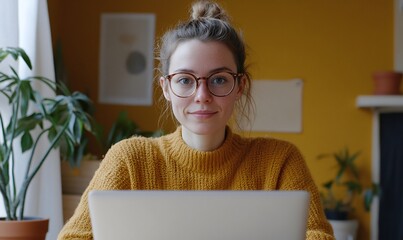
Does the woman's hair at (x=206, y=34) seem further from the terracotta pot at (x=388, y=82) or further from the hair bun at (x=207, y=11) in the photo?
the terracotta pot at (x=388, y=82)

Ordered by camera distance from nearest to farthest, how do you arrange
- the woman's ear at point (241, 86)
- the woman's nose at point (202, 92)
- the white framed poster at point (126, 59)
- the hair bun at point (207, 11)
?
the woman's nose at point (202, 92) → the woman's ear at point (241, 86) → the hair bun at point (207, 11) → the white framed poster at point (126, 59)

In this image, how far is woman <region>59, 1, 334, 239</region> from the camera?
4.87 ft

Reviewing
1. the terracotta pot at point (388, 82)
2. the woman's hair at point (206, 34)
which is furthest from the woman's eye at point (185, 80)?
the terracotta pot at point (388, 82)

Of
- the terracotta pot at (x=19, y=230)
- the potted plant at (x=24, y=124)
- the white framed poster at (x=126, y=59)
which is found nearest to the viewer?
the terracotta pot at (x=19, y=230)

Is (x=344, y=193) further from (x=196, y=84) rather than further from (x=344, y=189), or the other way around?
(x=196, y=84)

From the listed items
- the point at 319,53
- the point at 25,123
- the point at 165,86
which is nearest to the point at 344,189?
the point at 319,53

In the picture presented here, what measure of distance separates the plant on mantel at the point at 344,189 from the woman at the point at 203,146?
3.02m

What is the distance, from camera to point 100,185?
153 cm

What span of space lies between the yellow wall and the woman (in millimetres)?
3131

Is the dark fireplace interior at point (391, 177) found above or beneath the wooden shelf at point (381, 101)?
beneath

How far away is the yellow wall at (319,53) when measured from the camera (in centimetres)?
475

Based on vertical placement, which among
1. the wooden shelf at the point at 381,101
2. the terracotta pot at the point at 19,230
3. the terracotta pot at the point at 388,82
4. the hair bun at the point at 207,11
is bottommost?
the terracotta pot at the point at 19,230

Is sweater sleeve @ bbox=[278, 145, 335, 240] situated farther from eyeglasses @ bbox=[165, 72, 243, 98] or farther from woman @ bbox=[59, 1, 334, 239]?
eyeglasses @ bbox=[165, 72, 243, 98]

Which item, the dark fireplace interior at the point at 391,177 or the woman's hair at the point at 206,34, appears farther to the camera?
the dark fireplace interior at the point at 391,177
